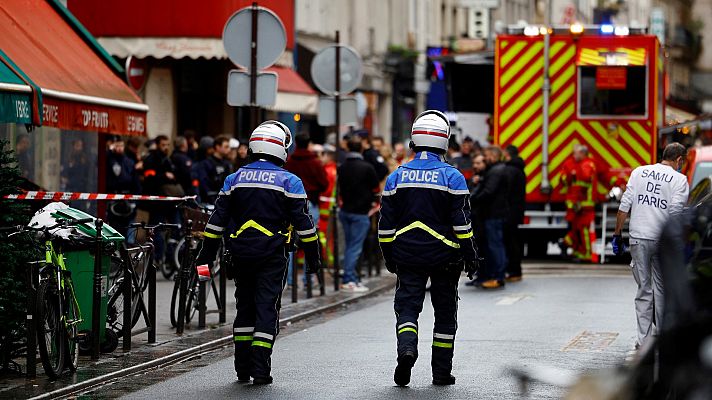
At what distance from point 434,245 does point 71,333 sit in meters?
2.50

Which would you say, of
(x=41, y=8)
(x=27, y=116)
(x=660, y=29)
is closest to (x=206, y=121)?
(x=41, y=8)

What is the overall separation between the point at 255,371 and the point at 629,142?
13821mm

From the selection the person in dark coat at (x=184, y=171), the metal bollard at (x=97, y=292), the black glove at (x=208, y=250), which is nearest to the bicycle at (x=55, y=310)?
the metal bollard at (x=97, y=292)

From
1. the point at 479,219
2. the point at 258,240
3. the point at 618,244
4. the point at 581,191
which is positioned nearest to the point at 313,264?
the point at 258,240

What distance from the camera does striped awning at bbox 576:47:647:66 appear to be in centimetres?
2359

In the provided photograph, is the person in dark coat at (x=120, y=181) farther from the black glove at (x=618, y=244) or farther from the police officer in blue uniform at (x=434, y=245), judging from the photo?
the police officer in blue uniform at (x=434, y=245)

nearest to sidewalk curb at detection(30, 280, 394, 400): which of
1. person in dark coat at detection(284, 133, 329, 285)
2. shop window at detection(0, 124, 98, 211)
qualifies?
person in dark coat at detection(284, 133, 329, 285)

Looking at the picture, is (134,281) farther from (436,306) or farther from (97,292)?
(436,306)

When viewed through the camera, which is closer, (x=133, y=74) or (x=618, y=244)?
(x=618, y=244)

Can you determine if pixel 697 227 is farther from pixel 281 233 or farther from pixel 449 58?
pixel 449 58

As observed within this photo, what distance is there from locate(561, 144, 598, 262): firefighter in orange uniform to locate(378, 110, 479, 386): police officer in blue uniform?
40.4ft

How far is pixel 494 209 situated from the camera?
1997cm

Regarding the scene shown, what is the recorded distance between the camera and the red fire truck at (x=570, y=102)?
23.7m

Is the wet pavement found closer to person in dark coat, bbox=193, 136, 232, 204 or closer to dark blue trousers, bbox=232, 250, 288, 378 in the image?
dark blue trousers, bbox=232, 250, 288, 378
